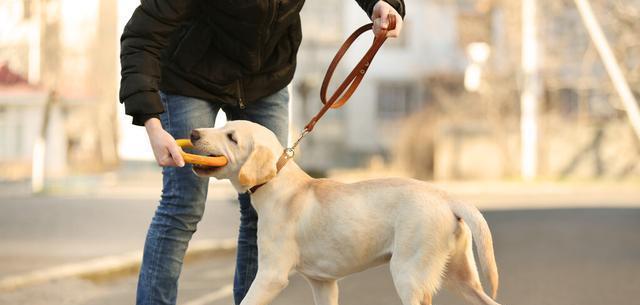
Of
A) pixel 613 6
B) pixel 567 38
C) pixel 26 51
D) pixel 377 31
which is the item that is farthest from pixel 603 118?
pixel 377 31

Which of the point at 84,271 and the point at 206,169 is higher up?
the point at 206,169

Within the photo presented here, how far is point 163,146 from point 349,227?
82 centimetres

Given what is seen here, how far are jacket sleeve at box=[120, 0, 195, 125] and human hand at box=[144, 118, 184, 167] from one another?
53 millimetres

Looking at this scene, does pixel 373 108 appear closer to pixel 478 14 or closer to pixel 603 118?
pixel 478 14

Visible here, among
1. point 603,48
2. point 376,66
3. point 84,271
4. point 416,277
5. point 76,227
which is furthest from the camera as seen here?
point 376,66

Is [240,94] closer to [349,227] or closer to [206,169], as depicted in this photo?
[206,169]

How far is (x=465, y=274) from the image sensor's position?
4.18 m

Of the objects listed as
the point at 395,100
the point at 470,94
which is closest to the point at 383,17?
the point at 470,94

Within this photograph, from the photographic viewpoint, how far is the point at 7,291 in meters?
7.36

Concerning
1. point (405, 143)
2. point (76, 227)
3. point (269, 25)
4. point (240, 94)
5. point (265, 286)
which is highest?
point (269, 25)

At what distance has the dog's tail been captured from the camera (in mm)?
3977

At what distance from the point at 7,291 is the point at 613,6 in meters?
22.6

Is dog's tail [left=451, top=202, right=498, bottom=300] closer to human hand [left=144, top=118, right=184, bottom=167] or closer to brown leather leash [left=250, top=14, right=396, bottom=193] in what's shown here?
brown leather leash [left=250, top=14, right=396, bottom=193]

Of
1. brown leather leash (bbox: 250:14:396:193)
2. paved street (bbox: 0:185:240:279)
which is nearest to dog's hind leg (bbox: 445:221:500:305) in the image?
brown leather leash (bbox: 250:14:396:193)
